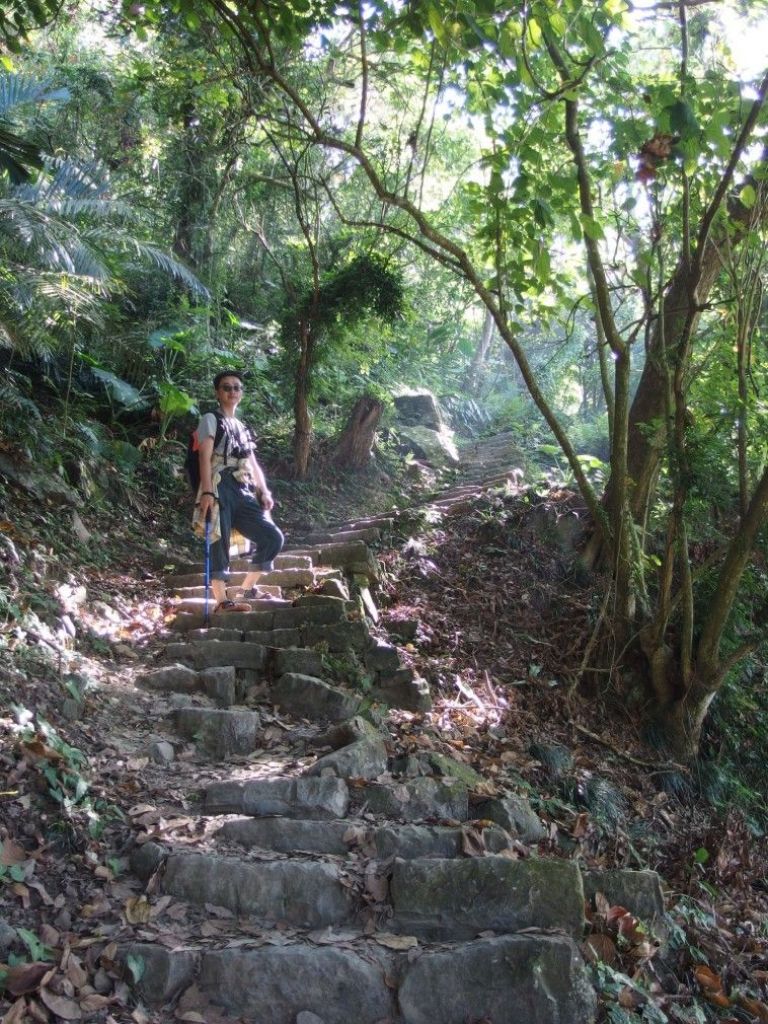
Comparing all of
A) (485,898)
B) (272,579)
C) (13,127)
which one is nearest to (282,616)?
(272,579)

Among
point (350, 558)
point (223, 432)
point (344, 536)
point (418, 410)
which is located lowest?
point (350, 558)

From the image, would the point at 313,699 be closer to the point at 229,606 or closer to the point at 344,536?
the point at 229,606

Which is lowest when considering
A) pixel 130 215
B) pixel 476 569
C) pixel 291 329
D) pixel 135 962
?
pixel 135 962

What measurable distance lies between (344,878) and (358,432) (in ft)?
27.1

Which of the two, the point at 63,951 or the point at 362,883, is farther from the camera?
the point at 362,883

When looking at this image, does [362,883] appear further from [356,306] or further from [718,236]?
[356,306]

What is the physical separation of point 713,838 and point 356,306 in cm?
679

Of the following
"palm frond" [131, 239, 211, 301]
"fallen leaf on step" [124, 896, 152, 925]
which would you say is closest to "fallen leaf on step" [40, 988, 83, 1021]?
"fallen leaf on step" [124, 896, 152, 925]

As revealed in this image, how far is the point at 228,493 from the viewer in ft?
21.3

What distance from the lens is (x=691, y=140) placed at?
432 centimetres

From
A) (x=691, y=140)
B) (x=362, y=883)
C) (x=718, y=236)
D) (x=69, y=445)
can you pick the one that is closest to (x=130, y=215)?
(x=69, y=445)

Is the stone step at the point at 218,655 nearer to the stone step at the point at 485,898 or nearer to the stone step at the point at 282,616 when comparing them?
the stone step at the point at 282,616

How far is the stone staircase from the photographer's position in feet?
9.83

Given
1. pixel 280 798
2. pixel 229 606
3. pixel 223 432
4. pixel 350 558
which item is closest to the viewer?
pixel 280 798
